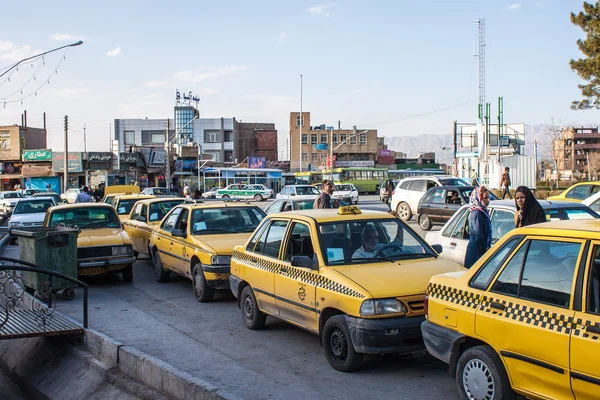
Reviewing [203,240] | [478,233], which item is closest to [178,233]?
[203,240]

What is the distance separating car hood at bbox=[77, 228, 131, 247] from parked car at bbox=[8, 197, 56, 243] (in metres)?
10.3

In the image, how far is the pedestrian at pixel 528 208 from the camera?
8453mm

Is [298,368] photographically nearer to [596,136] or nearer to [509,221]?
[509,221]

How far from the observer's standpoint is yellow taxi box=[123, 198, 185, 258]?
14977mm

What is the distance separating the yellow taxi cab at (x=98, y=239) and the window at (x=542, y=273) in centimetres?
899

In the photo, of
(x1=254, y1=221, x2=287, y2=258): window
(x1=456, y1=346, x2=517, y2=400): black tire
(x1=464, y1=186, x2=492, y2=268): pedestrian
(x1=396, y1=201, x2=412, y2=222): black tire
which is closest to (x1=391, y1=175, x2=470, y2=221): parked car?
(x1=396, y1=201, x2=412, y2=222): black tire

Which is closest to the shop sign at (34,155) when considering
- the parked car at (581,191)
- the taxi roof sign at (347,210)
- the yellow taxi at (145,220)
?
the yellow taxi at (145,220)

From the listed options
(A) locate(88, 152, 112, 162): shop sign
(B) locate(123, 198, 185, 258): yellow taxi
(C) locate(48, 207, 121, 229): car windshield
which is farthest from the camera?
(A) locate(88, 152, 112, 162): shop sign

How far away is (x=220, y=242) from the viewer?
35.0 feet

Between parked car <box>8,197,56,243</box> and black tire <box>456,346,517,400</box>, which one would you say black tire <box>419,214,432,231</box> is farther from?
black tire <box>456,346,517,400</box>

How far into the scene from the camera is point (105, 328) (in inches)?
344

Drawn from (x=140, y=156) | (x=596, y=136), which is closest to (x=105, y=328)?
(x=140, y=156)

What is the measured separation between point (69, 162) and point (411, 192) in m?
40.2

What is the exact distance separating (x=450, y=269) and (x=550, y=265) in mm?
2395
